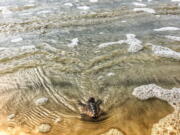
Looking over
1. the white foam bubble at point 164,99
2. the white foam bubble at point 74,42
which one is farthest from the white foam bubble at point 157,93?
the white foam bubble at point 74,42

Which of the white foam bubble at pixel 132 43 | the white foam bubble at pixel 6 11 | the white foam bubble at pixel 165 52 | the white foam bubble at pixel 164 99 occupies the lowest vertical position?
the white foam bubble at pixel 164 99

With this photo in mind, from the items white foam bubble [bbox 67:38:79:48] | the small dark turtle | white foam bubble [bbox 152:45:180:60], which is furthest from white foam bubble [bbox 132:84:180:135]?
white foam bubble [bbox 67:38:79:48]

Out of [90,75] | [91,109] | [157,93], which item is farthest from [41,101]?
[157,93]

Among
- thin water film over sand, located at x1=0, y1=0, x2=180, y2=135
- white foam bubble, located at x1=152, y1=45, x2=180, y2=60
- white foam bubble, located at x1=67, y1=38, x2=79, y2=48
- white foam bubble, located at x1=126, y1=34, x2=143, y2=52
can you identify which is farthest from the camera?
white foam bubble, located at x1=67, y1=38, x2=79, y2=48

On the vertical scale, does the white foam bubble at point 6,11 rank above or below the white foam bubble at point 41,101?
above

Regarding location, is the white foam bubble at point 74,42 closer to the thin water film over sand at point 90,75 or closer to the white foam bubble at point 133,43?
the thin water film over sand at point 90,75

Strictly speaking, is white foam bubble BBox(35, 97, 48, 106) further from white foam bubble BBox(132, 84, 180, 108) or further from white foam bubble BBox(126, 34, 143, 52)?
white foam bubble BBox(126, 34, 143, 52)

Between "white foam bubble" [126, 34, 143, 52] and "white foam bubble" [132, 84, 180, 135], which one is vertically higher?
"white foam bubble" [126, 34, 143, 52]

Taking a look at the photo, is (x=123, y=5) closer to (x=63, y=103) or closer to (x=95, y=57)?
(x=95, y=57)
